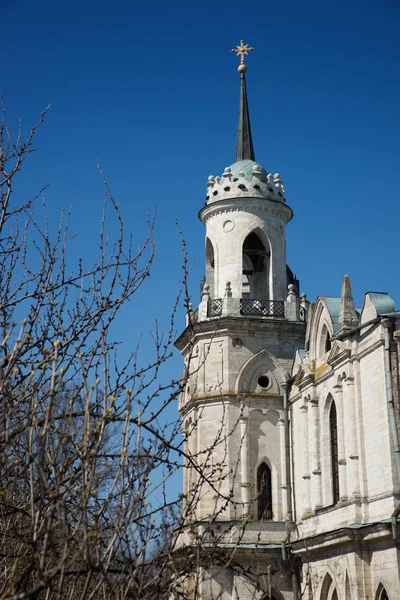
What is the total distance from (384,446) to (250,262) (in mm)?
13084

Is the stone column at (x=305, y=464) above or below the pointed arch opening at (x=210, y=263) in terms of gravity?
below

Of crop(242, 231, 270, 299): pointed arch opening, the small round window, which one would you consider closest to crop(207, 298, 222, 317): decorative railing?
crop(242, 231, 270, 299): pointed arch opening

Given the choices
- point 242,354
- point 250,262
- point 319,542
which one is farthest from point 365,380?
point 250,262

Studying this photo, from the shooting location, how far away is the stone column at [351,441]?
24.1 metres

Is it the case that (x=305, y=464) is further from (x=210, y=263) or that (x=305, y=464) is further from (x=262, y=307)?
(x=210, y=263)

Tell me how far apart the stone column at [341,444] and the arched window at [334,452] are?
1167 millimetres

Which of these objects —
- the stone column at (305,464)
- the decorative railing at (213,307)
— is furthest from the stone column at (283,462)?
the decorative railing at (213,307)

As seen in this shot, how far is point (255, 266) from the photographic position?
34250 millimetres

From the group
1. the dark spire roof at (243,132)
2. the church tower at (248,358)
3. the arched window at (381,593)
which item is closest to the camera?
the arched window at (381,593)

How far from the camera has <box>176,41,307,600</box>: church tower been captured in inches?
1133

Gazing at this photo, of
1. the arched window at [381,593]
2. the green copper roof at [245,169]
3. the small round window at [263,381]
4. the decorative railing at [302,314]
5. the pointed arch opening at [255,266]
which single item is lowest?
the arched window at [381,593]

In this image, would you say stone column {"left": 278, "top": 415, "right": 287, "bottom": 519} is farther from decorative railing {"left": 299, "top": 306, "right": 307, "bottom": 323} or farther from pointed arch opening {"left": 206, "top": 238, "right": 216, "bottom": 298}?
pointed arch opening {"left": 206, "top": 238, "right": 216, "bottom": 298}

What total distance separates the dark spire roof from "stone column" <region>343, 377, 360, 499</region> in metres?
13.6

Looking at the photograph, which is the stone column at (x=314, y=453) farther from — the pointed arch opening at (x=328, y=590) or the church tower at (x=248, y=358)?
the pointed arch opening at (x=328, y=590)
